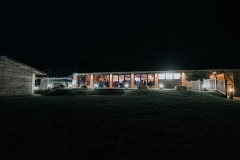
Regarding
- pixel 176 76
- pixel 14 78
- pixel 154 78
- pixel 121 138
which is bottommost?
pixel 121 138

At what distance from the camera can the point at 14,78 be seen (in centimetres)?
1488

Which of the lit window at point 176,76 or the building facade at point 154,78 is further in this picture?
the lit window at point 176,76

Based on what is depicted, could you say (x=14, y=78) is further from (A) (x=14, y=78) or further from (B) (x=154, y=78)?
(B) (x=154, y=78)

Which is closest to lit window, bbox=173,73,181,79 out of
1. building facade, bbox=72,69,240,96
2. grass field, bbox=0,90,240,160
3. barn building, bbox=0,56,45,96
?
building facade, bbox=72,69,240,96

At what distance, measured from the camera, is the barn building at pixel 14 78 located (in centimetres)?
1365

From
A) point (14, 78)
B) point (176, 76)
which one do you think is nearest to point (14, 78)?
point (14, 78)

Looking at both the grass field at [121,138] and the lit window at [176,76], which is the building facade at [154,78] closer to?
the lit window at [176,76]

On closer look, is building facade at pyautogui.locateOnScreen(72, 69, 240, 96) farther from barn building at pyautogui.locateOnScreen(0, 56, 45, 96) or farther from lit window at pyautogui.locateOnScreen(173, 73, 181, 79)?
barn building at pyautogui.locateOnScreen(0, 56, 45, 96)

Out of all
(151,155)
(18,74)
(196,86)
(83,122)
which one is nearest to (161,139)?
(151,155)

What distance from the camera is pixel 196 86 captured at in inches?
635

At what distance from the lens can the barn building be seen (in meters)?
13.7

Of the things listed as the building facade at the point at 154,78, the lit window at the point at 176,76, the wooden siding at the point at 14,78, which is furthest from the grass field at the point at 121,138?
the lit window at the point at 176,76

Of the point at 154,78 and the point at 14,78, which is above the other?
the point at 154,78

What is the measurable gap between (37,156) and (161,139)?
3.06 m
